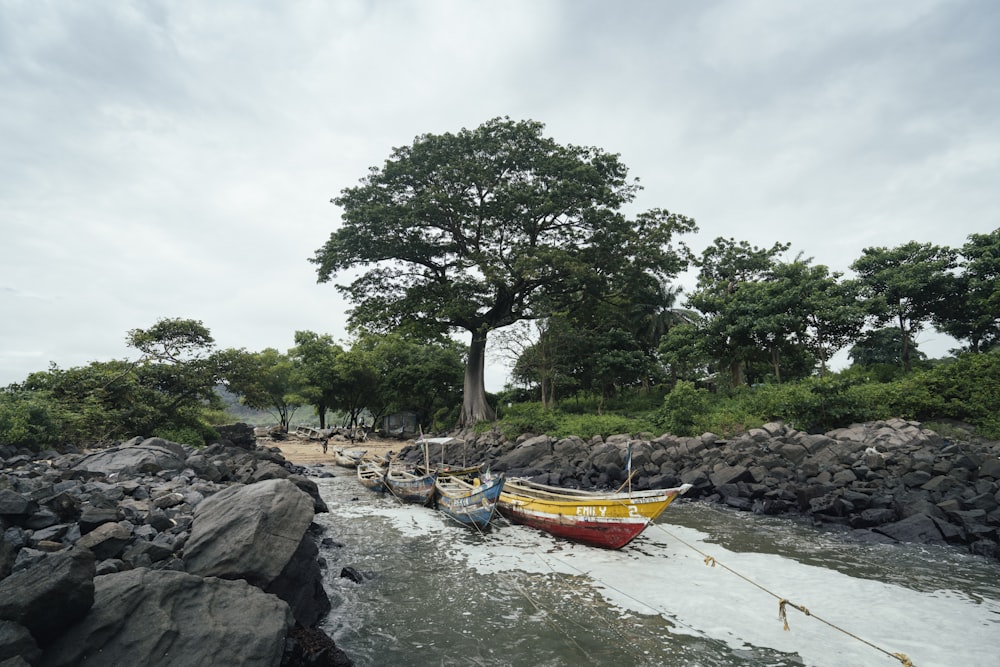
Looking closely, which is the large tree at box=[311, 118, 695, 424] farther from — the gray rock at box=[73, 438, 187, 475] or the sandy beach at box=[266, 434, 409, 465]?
the gray rock at box=[73, 438, 187, 475]

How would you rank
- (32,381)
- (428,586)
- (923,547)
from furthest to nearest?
(32,381), (923,547), (428,586)

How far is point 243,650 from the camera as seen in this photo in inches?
204

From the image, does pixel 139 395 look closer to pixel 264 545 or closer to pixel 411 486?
pixel 411 486

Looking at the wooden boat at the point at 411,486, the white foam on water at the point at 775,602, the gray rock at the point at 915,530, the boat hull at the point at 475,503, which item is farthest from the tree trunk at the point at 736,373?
the boat hull at the point at 475,503

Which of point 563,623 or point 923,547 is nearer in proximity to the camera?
point 563,623

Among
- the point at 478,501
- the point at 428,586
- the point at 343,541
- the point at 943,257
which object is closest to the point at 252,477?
the point at 343,541

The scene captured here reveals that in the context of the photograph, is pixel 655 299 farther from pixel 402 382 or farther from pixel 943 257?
pixel 402 382

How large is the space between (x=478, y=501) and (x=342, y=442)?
3357 centimetres

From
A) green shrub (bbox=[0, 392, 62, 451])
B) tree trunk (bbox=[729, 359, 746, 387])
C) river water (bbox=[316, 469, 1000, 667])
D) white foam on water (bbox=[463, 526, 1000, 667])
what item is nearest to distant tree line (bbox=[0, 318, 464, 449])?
green shrub (bbox=[0, 392, 62, 451])

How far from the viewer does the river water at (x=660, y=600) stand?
7.13 m

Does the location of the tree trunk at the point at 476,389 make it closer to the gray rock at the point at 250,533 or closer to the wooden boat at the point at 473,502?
the wooden boat at the point at 473,502

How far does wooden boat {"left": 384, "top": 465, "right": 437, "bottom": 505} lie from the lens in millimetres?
17534

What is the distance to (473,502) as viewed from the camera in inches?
556

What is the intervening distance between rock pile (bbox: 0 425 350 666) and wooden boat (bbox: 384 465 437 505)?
761cm
